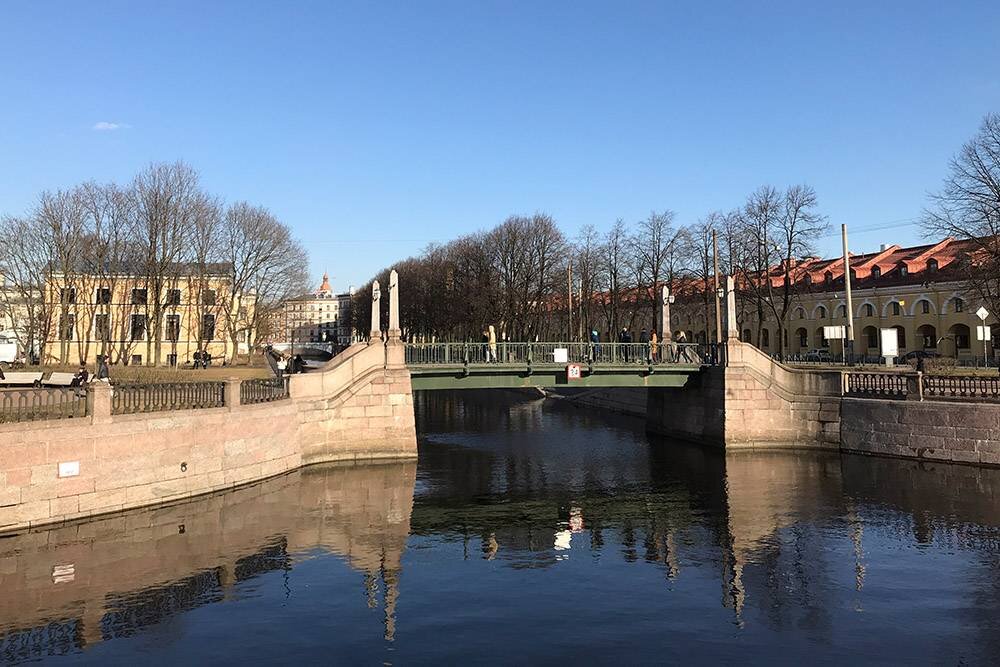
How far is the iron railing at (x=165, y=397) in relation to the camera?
819 inches

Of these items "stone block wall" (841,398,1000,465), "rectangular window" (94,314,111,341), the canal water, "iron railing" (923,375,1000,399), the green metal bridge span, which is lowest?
the canal water

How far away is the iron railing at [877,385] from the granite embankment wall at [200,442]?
63.2 ft

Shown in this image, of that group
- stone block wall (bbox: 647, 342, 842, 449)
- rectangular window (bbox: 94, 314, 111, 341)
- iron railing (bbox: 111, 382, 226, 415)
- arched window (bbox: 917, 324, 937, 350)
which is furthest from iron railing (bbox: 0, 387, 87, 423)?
arched window (bbox: 917, 324, 937, 350)

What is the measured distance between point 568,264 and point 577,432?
2570 cm

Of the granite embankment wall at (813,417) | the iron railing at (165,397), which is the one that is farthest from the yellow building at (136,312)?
the granite embankment wall at (813,417)

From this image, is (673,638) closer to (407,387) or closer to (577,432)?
(407,387)

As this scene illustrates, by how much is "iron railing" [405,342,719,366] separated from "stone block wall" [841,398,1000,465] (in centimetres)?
666

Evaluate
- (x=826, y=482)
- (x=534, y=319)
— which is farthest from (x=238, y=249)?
(x=826, y=482)

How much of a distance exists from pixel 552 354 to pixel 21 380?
25.3 m

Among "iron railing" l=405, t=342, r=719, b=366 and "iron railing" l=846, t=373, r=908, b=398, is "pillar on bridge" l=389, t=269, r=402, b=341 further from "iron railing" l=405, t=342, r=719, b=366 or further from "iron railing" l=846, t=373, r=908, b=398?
"iron railing" l=846, t=373, r=908, b=398

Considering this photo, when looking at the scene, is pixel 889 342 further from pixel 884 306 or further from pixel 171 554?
pixel 884 306

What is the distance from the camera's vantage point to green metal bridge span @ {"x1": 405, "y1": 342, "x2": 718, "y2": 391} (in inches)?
1209

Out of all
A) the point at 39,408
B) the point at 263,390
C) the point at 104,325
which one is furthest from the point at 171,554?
the point at 104,325

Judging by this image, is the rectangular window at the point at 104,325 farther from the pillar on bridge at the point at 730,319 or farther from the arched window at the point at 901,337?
the arched window at the point at 901,337
